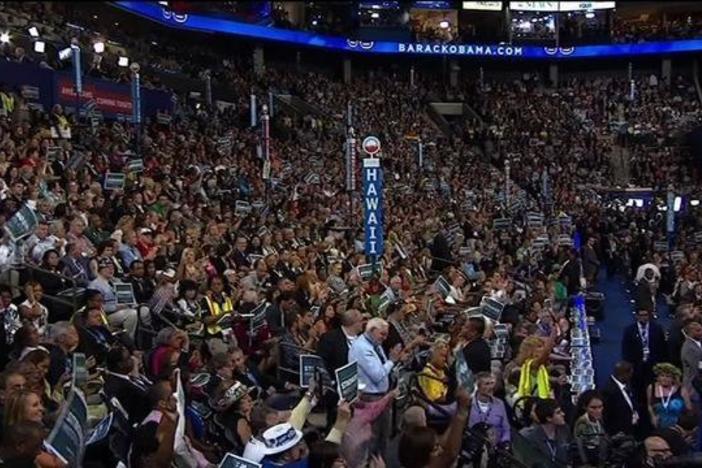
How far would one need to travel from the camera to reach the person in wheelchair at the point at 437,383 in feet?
24.2

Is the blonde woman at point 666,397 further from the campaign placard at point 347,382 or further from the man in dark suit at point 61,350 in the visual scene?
the man in dark suit at point 61,350

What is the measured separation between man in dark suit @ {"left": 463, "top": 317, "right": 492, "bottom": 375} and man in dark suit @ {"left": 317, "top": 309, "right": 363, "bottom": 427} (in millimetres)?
927

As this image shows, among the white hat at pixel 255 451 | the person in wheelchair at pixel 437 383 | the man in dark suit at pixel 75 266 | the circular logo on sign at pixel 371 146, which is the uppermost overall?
the circular logo on sign at pixel 371 146

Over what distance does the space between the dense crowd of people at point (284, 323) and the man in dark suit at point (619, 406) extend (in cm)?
2

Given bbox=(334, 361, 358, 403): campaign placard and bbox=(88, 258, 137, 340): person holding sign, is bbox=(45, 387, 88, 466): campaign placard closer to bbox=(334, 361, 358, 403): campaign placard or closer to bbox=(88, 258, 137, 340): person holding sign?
bbox=(334, 361, 358, 403): campaign placard

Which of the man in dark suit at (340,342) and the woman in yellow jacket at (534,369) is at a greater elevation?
the man in dark suit at (340,342)

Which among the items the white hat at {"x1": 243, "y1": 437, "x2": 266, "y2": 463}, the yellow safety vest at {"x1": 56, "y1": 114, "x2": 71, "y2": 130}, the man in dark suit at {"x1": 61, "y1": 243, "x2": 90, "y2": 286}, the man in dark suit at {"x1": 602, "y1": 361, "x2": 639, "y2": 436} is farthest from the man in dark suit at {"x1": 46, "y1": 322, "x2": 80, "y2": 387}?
the yellow safety vest at {"x1": 56, "y1": 114, "x2": 71, "y2": 130}

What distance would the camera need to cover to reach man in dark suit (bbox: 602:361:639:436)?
27.1 feet

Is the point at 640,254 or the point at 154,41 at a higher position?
the point at 154,41

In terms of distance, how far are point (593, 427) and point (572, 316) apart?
26.4 feet

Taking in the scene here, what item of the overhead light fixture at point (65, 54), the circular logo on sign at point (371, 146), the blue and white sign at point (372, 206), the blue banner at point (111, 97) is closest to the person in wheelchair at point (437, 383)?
the blue and white sign at point (372, 206)

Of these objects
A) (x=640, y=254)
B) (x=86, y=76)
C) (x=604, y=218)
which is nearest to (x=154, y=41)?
(x=86, y=76)

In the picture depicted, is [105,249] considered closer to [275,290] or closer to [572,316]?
[275,290]

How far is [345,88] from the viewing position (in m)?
47.5
